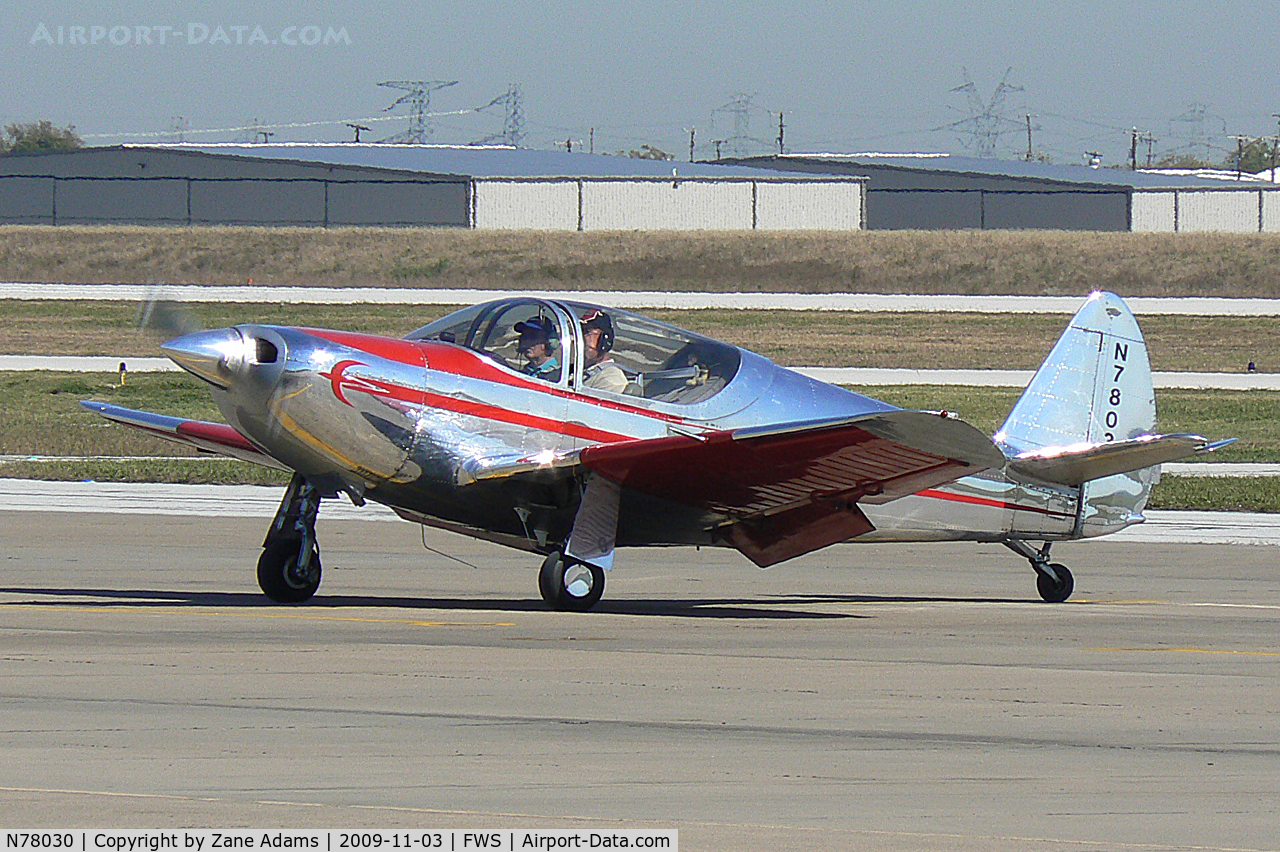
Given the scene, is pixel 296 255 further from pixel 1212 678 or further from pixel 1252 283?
pixel 1212 678

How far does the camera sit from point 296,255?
62.8 metres

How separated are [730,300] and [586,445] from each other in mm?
39064

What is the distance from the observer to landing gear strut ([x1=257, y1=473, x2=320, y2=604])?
11.3 m

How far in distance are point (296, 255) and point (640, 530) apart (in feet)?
176

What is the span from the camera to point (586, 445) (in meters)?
10.8

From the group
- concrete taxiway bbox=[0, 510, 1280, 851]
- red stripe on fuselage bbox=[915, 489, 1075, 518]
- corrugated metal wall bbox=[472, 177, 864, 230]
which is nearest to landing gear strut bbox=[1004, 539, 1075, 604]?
concrete taxiway bbox=[0, 510, 1280, 851]

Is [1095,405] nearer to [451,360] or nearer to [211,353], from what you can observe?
[451,360]

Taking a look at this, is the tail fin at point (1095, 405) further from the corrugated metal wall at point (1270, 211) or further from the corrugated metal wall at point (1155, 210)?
the corrugated metal wall at point (1270, 211)

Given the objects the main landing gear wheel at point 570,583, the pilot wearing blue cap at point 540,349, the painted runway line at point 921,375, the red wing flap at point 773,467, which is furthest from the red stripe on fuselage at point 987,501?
the painted runway line at point 921,375

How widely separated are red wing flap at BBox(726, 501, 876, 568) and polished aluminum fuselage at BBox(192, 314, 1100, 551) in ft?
0.94

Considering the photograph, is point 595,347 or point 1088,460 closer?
point 595,347

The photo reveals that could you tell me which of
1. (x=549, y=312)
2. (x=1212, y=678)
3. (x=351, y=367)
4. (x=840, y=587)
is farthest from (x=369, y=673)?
(x=840, y=587)

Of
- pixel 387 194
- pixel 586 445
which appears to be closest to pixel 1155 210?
pixel 387 194

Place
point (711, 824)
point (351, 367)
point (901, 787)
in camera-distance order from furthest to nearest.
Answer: point (351, 367) → point (901, 787) → point (711, 824)
